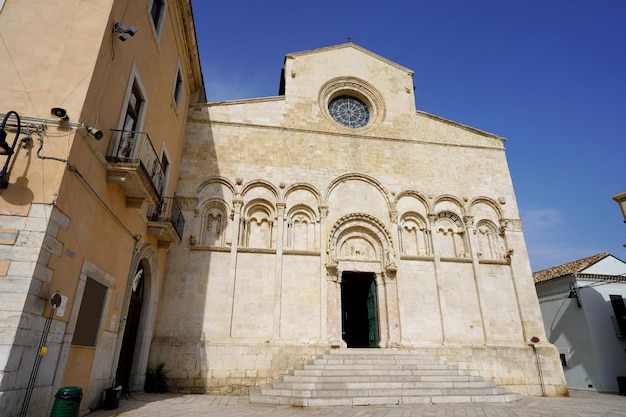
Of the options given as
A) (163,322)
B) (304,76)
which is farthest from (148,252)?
(304,76)

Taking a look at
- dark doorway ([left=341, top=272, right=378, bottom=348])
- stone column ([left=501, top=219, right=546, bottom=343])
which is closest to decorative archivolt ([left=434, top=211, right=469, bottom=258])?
stone column ([left=501, top=219, right=546, bottom=343])

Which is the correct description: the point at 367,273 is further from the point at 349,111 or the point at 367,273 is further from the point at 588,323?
the point at 588,323

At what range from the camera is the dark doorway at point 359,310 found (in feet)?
43.4

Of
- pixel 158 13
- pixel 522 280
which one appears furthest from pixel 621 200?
pixel 158 13

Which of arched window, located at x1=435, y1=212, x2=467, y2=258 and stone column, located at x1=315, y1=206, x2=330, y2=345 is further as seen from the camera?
arched window, located at x1=435, y1=212, x2=467, y2=258

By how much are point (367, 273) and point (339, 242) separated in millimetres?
1558

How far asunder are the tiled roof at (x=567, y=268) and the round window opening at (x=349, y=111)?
13.5 meters

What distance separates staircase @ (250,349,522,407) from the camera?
8758 millimetres

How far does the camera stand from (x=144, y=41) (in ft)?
29.0

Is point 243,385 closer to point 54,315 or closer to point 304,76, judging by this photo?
point 54,315

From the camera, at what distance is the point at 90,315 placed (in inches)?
276

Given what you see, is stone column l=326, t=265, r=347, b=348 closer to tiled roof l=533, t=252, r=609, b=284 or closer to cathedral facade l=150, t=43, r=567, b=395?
cathedral facade l=150, t=43, r=567, b=395

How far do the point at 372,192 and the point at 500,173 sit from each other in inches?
236

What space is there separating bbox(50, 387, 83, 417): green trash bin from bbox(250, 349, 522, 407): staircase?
4.37 metres
